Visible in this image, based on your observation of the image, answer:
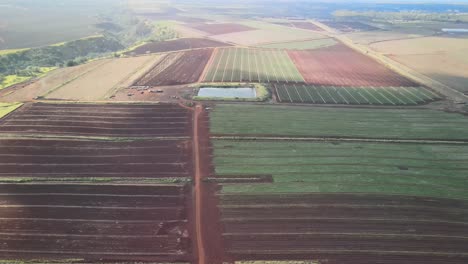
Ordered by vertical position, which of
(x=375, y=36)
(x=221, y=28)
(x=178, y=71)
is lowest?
(x=178, y=71)

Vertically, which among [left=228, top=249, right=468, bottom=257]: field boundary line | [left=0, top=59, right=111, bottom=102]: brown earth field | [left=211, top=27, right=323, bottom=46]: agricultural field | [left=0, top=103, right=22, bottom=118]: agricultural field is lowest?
[left=228, top=249, right=468, bottom=257]: field boundary line

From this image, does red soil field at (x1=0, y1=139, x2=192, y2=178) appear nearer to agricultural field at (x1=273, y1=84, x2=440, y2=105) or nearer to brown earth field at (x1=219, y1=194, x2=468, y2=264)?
brown earth field at (x1=219, y1=194, x2=468, y2=264)

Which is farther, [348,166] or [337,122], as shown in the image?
[337,122]

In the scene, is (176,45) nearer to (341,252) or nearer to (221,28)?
(221,28)

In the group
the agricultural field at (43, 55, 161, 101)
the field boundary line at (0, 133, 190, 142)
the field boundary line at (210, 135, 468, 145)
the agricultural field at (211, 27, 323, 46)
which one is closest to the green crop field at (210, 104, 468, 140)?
the field boundary line at (210, 135, 468, 145)

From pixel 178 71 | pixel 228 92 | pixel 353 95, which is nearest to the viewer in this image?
pixel 353 95

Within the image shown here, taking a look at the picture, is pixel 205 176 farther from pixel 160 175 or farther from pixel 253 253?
pixel 253 253

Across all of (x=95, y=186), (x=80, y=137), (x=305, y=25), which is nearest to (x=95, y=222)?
(x=95, y=186)

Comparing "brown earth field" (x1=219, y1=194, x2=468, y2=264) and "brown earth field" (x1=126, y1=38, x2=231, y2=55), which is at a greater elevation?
"brown earth field" (x1=126, y1=38, x2=231, y2=55)
